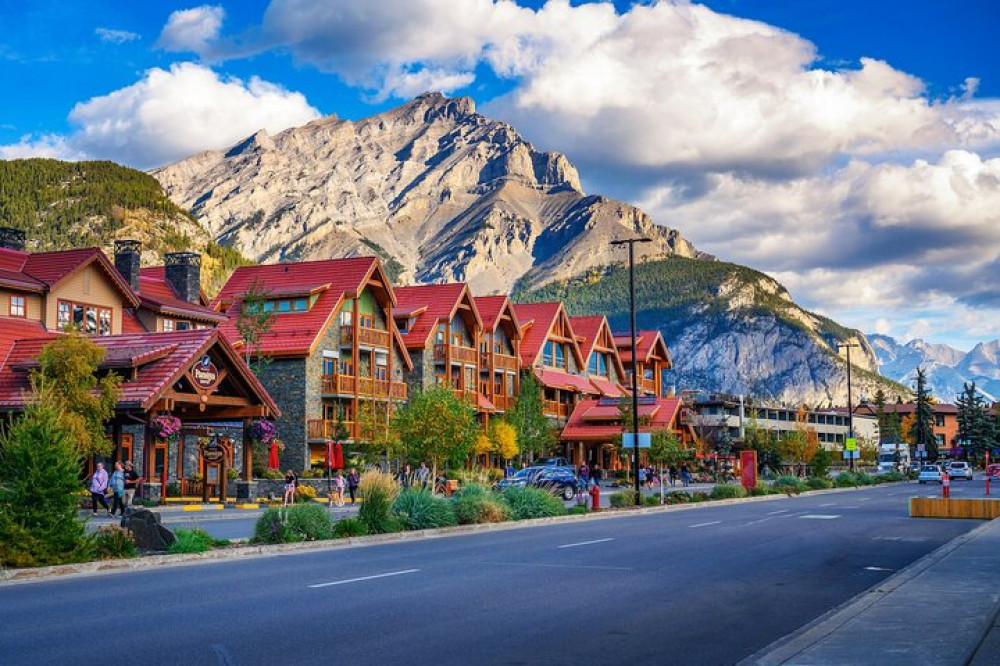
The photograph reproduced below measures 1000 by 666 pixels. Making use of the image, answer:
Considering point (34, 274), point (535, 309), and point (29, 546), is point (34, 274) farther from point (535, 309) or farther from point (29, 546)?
point (535, 309)

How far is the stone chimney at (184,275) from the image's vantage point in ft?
184

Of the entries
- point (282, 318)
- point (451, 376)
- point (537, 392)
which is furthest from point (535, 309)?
point (282, 318)

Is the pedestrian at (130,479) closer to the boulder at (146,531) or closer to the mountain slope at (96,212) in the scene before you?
the boulder at (146,531)

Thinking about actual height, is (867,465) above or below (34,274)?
below

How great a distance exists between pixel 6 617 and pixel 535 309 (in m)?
71.9

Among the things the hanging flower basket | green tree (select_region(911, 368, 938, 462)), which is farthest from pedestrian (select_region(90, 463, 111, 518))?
green tree (select_region(911, 368, 938, 462))

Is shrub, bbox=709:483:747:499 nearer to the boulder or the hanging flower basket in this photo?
the hanging flower basket

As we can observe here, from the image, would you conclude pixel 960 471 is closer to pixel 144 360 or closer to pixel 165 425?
pixel 165 425

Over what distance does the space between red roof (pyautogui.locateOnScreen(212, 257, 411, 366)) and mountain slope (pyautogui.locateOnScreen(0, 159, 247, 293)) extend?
82.2 m

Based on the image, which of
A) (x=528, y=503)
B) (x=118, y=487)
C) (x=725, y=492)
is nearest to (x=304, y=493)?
(x=118, y=487)

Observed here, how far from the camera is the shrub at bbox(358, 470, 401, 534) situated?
24.6 metres

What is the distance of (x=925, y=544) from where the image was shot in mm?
23094

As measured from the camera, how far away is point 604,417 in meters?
79.6

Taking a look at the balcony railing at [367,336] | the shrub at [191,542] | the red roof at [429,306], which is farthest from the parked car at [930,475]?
the shrub at [191,542]
